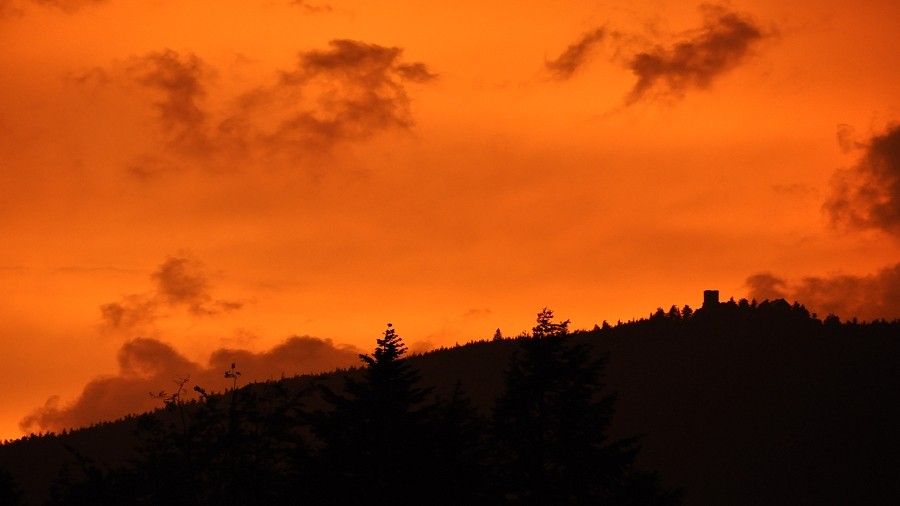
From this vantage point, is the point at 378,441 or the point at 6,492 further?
the point at 6,492

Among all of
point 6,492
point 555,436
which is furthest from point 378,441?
point 6,492

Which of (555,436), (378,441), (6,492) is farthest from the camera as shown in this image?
(6,492)

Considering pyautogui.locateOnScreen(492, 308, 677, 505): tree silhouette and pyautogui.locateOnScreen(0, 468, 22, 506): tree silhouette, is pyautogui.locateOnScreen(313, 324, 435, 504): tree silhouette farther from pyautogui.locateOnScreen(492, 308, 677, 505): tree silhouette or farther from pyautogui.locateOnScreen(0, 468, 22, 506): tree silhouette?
pyautogui.locateOnScreen(0, 468, 22, 506): tree silhouette

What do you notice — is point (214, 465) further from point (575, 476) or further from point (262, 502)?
point (575, 476)

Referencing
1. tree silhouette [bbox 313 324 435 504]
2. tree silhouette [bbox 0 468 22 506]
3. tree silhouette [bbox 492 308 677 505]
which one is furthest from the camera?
tree silhouette [bbox 0 468 22 506]

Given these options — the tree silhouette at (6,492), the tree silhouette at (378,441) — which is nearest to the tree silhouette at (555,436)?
the tree silhouette at (378,441)

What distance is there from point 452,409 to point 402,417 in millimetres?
3544

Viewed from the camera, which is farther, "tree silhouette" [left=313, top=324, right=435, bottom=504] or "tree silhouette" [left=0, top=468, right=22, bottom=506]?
"tree silhouette" [left=0, top=468, right=22, bottom=506]

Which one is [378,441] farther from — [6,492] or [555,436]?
[6,492]

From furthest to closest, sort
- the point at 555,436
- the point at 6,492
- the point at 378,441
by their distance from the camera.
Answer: the point at 6,492, the point at 555,436, the point at 378,441

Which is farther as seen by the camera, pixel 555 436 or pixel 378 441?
pixel 555 436

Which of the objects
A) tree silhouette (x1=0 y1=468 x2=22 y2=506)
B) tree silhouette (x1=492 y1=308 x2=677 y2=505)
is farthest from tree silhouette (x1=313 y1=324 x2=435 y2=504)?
tree silhouette (x1=0 y1=468 x2=22 y2=506)

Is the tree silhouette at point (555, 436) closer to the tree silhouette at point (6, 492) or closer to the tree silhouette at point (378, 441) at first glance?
the tree silhouette at point (378, 441)

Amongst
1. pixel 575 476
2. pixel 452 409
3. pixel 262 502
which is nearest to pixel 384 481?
pixel 452 409
